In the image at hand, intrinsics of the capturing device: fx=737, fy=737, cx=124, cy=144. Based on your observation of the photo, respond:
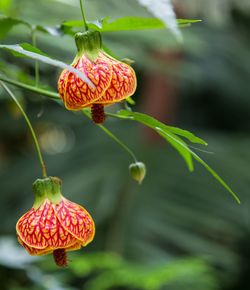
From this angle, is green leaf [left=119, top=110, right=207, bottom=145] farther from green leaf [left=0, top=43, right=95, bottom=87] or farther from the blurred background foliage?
the blurred background foliage

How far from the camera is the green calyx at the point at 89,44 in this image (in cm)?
68

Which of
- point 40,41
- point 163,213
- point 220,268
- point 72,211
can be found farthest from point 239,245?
point 72,211

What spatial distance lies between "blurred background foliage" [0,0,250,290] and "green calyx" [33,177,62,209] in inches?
31.0

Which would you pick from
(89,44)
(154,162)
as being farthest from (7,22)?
(154,162)

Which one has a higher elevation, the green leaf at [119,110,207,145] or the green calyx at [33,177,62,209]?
the green leaf at [119,110,207,145]

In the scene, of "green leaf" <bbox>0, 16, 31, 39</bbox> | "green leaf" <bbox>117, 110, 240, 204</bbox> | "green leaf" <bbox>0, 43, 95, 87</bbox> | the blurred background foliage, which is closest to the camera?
"green leaf" <bbox>0, 43, 95, 87</bbox>

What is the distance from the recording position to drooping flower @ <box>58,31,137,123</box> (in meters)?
0.64

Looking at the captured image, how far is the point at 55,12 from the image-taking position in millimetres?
2086

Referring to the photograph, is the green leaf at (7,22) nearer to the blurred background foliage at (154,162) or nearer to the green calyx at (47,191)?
the green calyx at (47,191)

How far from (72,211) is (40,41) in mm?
1080

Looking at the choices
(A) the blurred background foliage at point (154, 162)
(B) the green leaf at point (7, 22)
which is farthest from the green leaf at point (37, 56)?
(A) the blurred background foliage at point (154, 162)

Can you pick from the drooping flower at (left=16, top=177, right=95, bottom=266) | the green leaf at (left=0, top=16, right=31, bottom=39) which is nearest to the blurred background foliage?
the green leaf at (left=0, top=16, right=31, bottom=39)

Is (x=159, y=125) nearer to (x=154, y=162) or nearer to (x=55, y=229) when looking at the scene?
(x=55, y=229)

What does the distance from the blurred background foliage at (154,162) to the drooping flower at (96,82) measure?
86 centimetres
